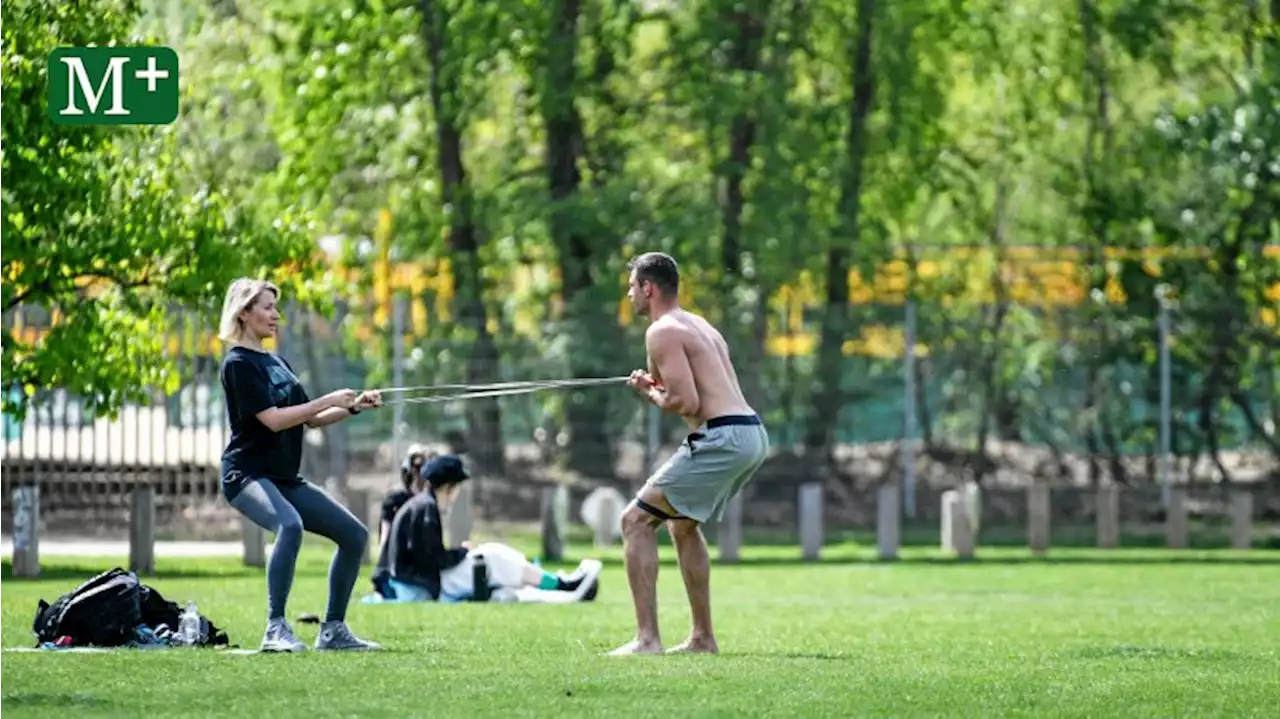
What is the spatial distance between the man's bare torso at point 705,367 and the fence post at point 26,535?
10.4 m

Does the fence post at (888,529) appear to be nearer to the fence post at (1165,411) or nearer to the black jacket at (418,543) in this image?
the fence post at (1165,411)

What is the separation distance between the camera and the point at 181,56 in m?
37.3

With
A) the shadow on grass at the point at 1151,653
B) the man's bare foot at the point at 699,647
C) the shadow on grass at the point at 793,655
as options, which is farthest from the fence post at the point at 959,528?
the man's bare foot at the point at 699,647

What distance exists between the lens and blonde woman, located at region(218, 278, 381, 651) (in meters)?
15.1

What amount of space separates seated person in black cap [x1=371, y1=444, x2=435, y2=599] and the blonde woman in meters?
5.74

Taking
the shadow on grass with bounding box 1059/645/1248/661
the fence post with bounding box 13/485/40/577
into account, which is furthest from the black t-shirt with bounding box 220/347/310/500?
the fence post with bounding box 13/485/40/577

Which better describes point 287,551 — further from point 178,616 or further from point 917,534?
point 917,534

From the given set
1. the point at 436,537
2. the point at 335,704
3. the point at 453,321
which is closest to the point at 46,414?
the point at 453,321

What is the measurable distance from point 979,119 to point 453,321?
1021cm

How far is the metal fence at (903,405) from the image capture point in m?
33.9

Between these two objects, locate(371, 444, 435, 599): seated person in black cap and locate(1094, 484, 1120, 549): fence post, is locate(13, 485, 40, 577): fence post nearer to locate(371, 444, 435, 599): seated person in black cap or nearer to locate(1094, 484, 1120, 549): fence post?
locate(371, 444, 435, 599): seated person in black cap

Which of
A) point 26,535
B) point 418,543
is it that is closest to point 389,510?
point 418,543

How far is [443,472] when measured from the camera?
21109 mm

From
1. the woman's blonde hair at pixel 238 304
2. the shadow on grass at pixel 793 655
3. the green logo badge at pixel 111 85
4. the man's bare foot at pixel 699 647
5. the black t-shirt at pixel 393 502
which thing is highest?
the green logo badge at pixel 111 85
